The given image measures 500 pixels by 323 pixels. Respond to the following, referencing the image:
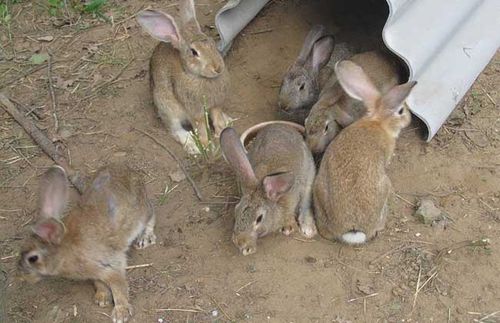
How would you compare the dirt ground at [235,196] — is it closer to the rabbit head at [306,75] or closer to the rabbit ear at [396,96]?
the rabbit head at [306,75]

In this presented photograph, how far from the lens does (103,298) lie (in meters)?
4.39

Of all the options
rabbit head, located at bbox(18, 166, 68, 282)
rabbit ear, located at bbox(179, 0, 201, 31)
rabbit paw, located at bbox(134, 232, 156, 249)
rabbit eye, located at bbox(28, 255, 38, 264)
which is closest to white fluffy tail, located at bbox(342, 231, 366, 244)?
rabbit paw, located at bbox(134, 232, 156, 249)

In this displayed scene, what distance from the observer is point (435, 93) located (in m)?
5.11

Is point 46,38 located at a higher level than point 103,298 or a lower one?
lower

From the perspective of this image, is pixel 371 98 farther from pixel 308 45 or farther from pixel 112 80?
pixel 112 80

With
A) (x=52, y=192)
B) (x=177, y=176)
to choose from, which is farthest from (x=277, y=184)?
(x=52, y=192)

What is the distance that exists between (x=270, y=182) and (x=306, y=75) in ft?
4.58

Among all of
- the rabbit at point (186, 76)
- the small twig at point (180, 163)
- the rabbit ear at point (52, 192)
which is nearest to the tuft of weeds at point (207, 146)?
the rabbit at point (186, 76)

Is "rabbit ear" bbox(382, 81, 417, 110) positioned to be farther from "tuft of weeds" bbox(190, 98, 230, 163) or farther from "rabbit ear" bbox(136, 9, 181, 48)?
"rabbit ear" bbox(136, 9, 181, 48)

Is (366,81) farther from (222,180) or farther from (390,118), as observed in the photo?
(222,180)

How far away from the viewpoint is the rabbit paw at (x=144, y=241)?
15.4ft

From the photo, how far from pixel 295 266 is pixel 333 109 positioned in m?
1.22

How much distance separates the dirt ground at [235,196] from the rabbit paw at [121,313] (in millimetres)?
64

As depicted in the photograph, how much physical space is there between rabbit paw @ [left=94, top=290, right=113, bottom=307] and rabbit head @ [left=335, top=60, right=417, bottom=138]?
6.56ft
